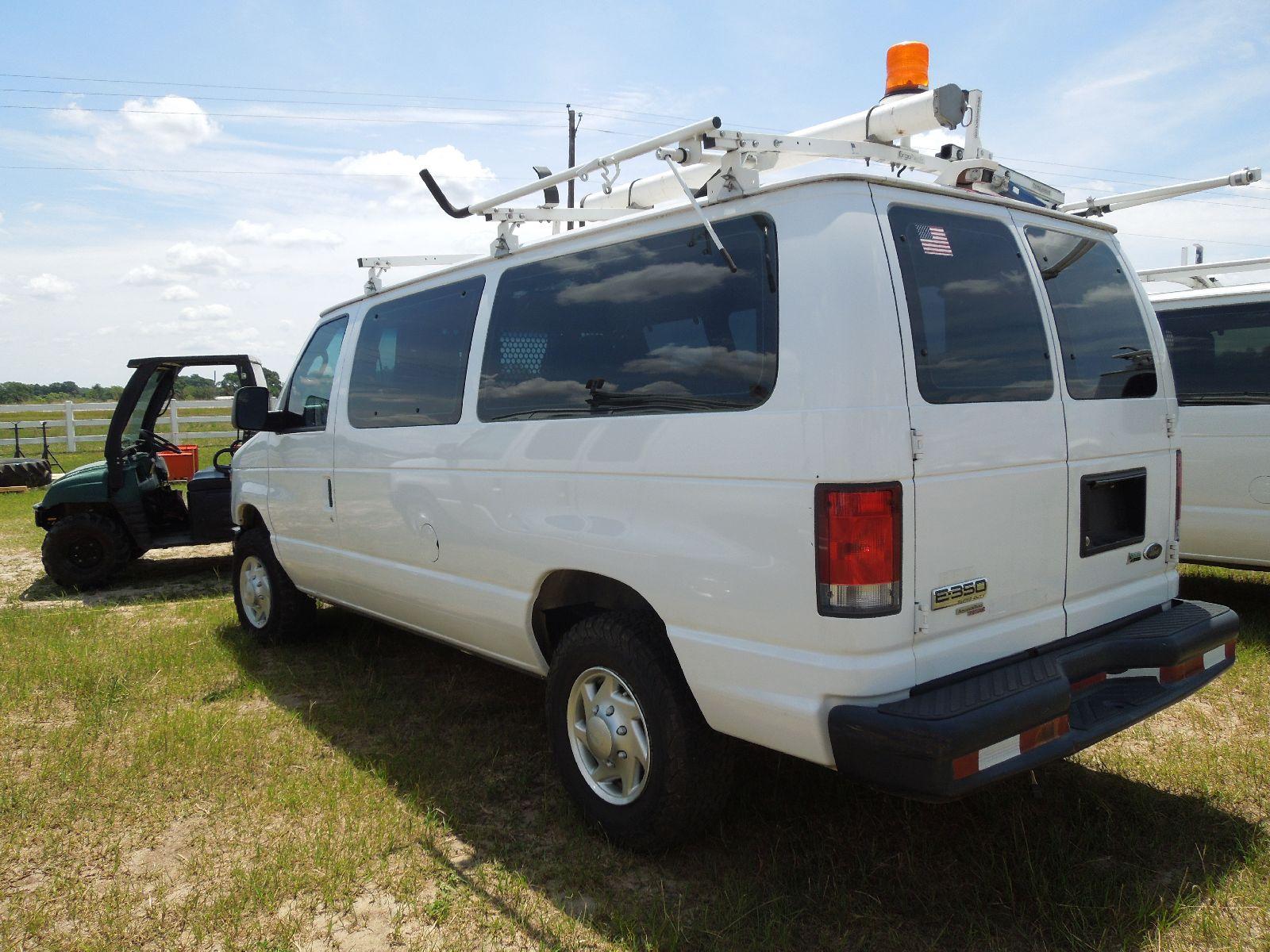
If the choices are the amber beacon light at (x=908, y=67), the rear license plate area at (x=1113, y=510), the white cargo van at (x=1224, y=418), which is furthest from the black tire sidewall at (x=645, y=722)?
the white cargo van at (x=1224, y=418)

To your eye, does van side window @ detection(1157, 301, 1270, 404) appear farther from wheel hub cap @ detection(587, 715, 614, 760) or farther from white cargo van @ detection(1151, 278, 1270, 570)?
wheel hub cap @ detection(587, 715, 614, 760)

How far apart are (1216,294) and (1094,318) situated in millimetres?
3177

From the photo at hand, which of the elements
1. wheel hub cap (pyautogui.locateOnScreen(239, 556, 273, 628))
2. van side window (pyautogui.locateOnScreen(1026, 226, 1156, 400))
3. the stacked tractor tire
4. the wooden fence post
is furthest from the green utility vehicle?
the wooden fence post

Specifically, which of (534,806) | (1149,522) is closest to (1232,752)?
(1149,522)

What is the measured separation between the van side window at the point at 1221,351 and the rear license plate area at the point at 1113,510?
103 inches

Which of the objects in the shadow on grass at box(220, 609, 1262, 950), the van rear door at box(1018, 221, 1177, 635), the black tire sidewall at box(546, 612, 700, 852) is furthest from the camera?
the van rear door at box(1018, 221, 1177, 635)

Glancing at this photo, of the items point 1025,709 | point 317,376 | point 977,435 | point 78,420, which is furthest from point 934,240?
A: point 78,420

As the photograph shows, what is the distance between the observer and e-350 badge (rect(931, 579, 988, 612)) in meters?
2.58

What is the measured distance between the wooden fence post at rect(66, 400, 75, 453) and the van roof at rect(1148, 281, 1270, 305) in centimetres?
2093

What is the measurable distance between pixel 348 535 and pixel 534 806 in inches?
72.0

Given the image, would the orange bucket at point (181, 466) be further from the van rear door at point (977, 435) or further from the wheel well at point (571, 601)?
the van rear door at point (977, 435)

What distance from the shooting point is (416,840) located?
132 inches

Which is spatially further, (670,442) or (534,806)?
(534,806)

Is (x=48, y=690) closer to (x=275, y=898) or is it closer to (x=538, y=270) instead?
(x=275, y=898)
